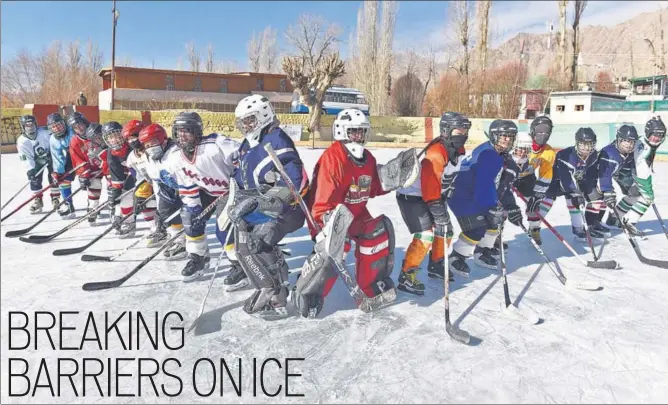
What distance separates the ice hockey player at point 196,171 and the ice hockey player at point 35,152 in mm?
3837

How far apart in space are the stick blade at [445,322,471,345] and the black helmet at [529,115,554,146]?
2.94m

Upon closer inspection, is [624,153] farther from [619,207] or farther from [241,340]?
[241,340]

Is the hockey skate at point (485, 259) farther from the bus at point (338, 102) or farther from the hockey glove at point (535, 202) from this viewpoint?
the bus at point (338, 102)

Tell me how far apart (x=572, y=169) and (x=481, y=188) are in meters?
1.94

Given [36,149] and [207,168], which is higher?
[36,149]

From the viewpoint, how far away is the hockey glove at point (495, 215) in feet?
13.4

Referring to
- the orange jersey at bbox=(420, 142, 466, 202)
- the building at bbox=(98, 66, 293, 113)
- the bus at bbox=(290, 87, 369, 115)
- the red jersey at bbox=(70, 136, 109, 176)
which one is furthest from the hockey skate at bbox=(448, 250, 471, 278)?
the building at bbox=(98, 66, 293, 113)

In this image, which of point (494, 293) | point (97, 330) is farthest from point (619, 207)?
point (97, 330)

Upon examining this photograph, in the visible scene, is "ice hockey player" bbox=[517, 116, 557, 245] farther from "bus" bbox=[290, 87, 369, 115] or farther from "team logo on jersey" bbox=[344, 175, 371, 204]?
"bus" bbox=[290, 87, 369, 115]

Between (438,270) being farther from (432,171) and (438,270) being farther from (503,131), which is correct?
(503,131)

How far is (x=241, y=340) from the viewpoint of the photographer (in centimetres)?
302

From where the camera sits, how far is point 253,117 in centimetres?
338

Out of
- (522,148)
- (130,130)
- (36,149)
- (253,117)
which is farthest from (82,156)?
(522,148)

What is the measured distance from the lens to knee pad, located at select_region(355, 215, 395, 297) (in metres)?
3.40
